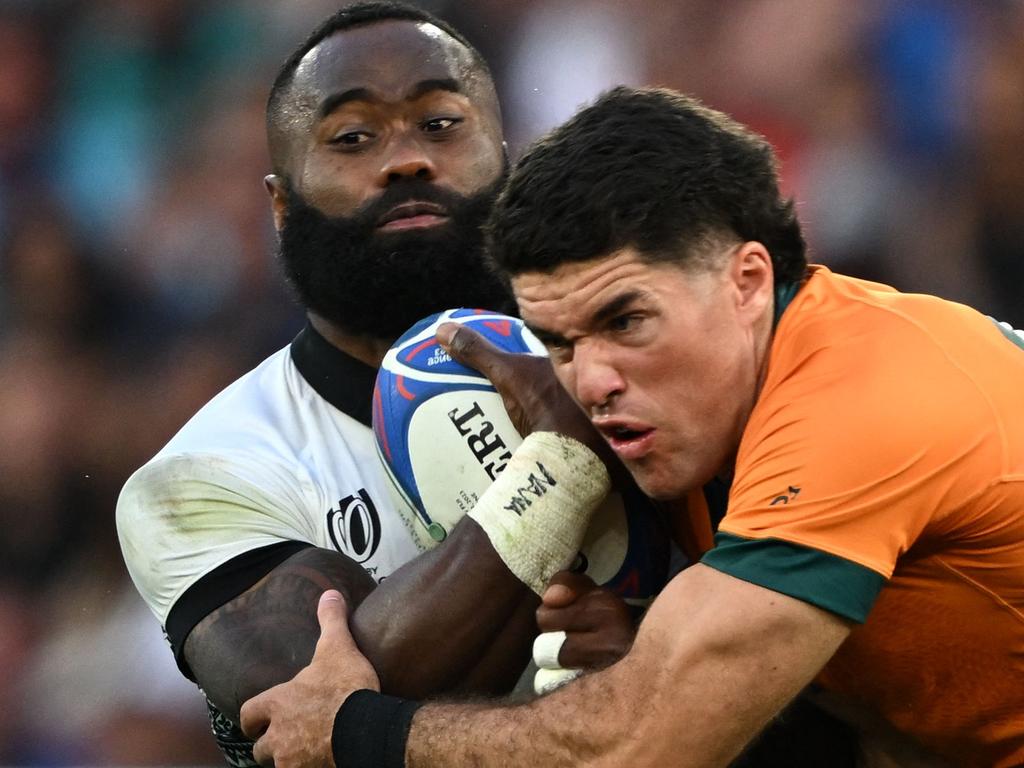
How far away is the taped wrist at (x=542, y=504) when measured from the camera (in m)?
2.92

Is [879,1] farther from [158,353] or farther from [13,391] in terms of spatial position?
[13,391]

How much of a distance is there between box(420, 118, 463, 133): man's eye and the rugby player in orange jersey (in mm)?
975

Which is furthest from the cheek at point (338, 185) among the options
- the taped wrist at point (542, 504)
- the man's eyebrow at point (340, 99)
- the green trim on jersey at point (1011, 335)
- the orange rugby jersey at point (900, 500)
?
the green trim on jersey at point (1011, 335)

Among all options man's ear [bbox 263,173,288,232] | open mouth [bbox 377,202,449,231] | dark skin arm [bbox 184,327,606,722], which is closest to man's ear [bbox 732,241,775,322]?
dark skin arm [bbox 184,327,606,722]

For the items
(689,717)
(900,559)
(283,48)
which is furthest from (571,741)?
(283,48)

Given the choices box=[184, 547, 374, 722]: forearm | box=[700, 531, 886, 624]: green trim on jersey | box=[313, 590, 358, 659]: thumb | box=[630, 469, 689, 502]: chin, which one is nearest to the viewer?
box=[700, 531, 886, 624]: green trim on jersey

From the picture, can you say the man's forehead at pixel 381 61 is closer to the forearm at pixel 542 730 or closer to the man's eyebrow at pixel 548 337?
the man's eyebrow at pixel 548 337

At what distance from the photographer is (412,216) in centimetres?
378

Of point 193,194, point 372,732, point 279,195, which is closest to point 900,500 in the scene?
point 372,732

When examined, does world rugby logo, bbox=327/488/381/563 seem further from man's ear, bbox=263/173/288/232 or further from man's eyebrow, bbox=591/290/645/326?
man's eyebrow, bbox=591/290/645/326

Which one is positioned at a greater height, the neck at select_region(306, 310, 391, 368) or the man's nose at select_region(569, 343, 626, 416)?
the neck at select_region(306, 310, 391, 368)

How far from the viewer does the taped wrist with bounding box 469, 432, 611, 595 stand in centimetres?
292

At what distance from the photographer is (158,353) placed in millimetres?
5941

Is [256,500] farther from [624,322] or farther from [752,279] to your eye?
[752,279]
